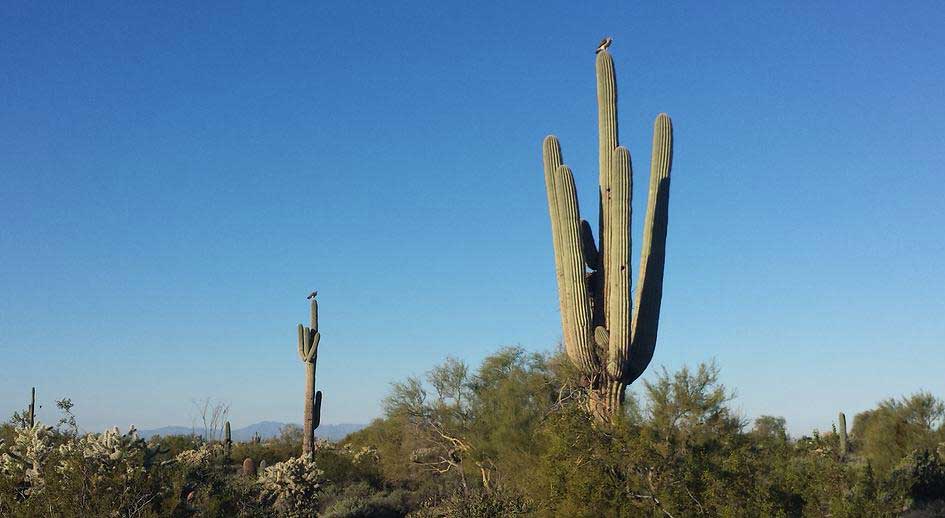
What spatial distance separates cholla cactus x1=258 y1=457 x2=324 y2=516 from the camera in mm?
14695

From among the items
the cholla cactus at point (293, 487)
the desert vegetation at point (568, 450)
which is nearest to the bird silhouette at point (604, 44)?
the desert vegetation at point (568, 450)

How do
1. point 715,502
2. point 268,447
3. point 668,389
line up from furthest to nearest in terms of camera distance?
point 268,447
point 668,389
point 715,502

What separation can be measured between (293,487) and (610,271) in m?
6.90

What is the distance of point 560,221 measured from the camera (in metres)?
16.6

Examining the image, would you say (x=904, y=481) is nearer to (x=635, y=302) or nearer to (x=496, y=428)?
(x=635, y=302)

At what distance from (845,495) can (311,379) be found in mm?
14772

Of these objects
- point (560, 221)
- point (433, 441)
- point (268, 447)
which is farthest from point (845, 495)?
point (268, 447)

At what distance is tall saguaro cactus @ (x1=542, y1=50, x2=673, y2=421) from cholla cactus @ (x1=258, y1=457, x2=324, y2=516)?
5.28m

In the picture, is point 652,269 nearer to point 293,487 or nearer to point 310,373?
point 293,487

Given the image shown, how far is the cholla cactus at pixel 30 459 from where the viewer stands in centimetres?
1023

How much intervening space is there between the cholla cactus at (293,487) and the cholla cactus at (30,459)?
425 cm

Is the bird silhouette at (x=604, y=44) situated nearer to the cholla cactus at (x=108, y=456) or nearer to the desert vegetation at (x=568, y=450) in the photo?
the desert vegetation at (x=568, y=450)

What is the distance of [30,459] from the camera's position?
34.3 feet

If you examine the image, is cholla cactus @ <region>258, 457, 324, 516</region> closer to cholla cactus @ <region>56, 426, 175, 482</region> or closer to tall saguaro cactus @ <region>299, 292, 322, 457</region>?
cholla cactus @ <region>56, 426, 175, 482</region>
